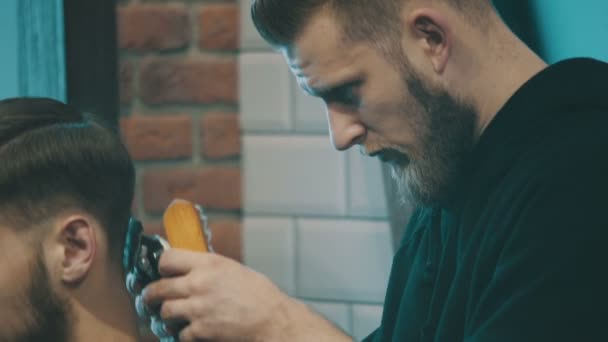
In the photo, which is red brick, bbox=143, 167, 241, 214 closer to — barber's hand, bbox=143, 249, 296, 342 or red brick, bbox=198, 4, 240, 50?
red brick, bbox=198, 4, 240, 50

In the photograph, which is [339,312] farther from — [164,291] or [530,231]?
[530,231]

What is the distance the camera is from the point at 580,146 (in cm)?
81

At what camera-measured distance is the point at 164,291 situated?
36.8 inches

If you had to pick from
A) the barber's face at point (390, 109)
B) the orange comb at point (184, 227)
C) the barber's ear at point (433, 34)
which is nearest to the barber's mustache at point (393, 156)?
the barber's face at point (390, 109)

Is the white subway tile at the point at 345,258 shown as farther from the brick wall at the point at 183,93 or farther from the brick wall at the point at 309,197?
the brick wall at the point at 183,93

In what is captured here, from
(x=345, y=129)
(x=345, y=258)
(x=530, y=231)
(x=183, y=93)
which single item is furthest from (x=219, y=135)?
(x=530, y=231)

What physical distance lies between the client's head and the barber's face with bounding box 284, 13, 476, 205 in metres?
0.36

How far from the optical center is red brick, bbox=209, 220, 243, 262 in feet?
5.57

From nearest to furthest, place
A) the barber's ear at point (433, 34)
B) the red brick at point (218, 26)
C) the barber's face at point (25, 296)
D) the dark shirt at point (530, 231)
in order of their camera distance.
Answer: the dark shirt at point (530, 231) < the barber's ear at point (433, 34) < the barber's face at point (25, 296) < the red brick at point (218, 26)

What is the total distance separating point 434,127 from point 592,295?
0.92ft

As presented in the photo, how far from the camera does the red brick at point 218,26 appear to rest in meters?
1.65

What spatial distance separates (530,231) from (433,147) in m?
0.20

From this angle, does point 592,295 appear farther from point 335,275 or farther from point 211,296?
point 335,275

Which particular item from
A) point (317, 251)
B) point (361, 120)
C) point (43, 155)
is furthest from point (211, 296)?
point (317, 251)
